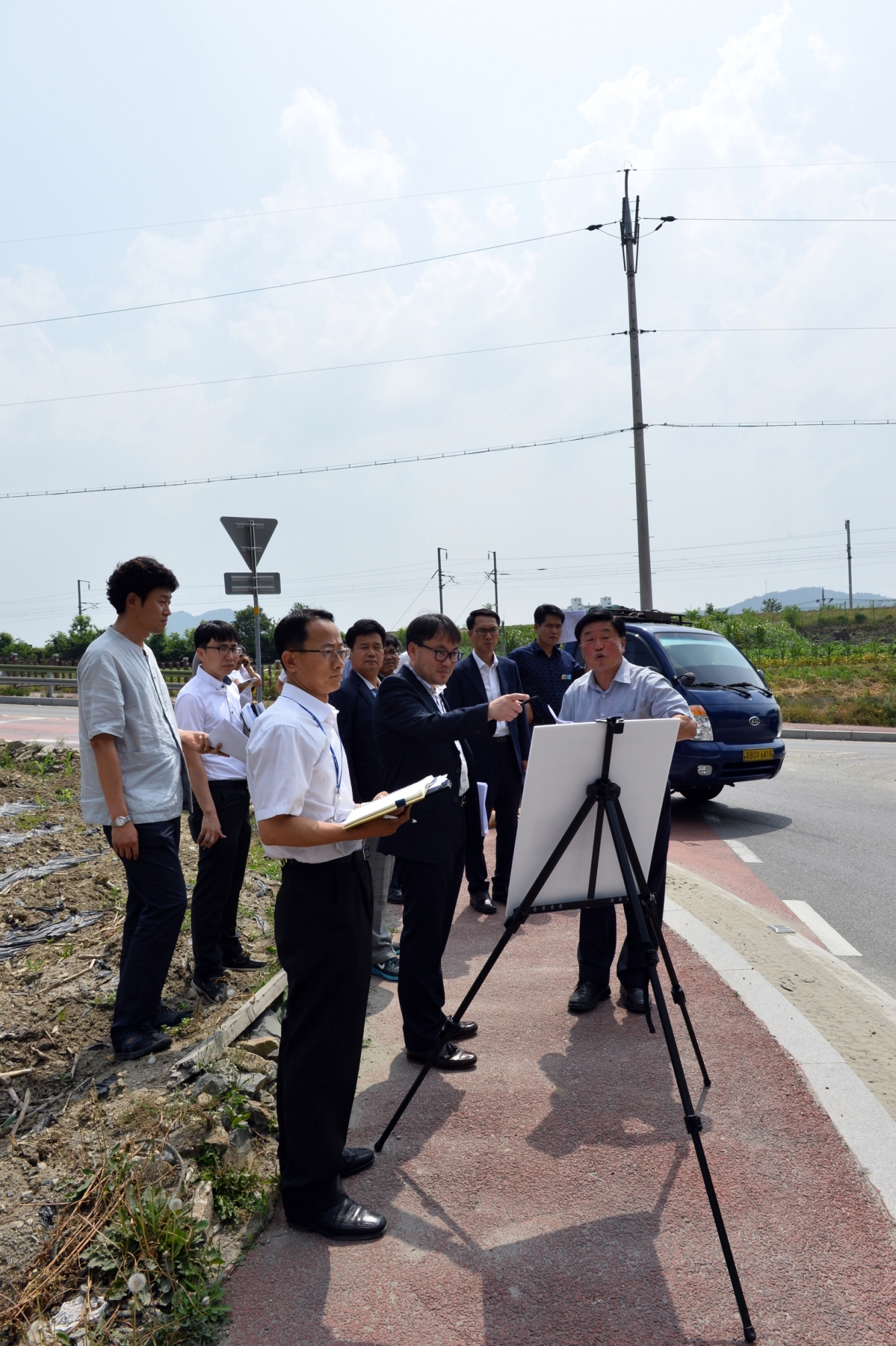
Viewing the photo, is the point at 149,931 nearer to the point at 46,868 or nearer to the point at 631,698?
the point at 631,698

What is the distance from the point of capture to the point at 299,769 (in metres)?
2.79

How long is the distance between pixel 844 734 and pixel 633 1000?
14.5 meters

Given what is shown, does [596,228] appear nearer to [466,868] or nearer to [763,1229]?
[466,868]

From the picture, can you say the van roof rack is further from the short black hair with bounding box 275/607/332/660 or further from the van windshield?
the short black hair with bounding box 275/607/332/660

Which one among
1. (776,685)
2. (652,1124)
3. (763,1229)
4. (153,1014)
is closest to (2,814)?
(153,1014)

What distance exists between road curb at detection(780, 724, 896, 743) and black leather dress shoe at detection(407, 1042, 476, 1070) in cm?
1451

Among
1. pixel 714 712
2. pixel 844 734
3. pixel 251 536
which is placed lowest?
pixel 844 734

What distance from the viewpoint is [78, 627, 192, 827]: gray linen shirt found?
13.1 ft

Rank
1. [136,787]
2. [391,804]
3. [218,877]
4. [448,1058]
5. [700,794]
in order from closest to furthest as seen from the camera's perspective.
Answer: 1. [391,804]
2. [448,1058]
3. [136,787]
4. [218,877]
5. [700,794]

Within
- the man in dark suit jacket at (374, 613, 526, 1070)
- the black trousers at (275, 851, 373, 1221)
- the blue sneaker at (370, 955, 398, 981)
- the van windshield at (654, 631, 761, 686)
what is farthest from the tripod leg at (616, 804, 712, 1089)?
the van windshield at (654, 631, 761, 686)

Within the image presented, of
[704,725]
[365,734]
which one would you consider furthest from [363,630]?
[704,725]

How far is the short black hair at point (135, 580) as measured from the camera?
161 inches

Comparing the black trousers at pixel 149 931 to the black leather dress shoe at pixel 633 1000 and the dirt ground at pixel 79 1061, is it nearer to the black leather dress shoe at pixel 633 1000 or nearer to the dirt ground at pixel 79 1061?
the dirt ground at pixel 79 1061

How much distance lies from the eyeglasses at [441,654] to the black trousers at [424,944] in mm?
845
